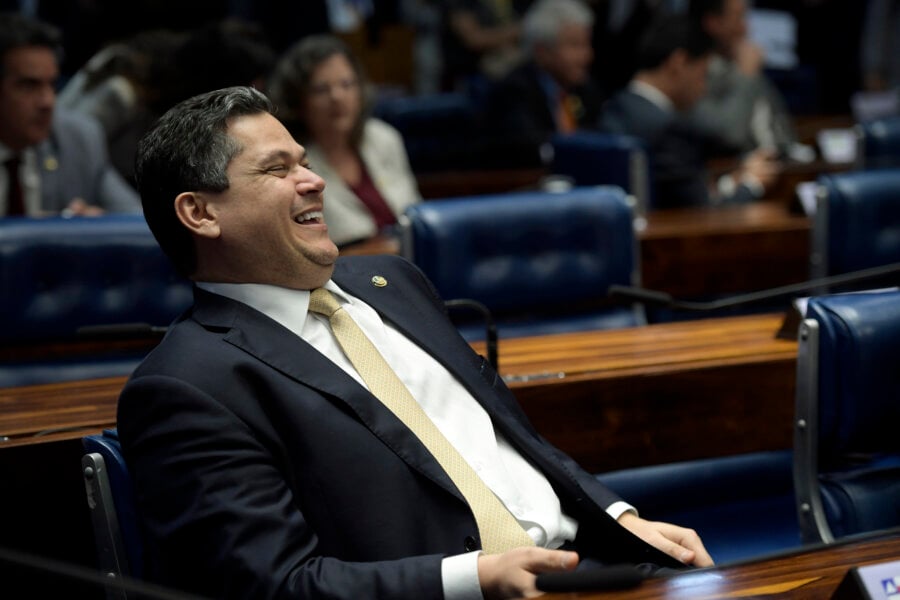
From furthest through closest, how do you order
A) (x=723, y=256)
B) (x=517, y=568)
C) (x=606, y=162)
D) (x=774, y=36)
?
(x=774, y=36), (x=606, y=162), (x=723, y=256), (x=517, y=568)

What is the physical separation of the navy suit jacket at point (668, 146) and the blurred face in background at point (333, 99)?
1223mm

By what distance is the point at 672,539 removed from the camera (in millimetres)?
1640

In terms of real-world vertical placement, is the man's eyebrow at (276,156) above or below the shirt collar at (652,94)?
above

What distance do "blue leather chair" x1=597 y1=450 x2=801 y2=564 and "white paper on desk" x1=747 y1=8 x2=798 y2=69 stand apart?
15.7 feet

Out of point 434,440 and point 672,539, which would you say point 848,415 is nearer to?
point 672,539

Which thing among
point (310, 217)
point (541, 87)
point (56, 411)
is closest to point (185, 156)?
point (310, 217)

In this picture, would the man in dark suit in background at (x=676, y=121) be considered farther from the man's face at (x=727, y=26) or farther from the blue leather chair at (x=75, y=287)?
the blue leather chair at (x=75, y=287)

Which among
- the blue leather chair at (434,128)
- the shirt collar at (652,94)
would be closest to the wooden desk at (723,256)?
the shirt collar at (652,94)

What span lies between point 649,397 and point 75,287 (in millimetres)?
1126

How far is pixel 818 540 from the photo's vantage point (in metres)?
1.87

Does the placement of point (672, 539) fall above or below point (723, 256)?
above

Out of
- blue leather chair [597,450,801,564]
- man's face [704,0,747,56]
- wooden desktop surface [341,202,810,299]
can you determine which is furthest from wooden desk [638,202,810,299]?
man's face [704,0,747,56]

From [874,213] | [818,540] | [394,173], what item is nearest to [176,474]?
[818,540]

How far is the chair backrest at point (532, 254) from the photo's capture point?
2645 millimetres
